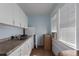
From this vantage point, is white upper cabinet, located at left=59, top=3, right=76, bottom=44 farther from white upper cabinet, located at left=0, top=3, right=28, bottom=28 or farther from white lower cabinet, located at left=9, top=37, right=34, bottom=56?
white upper cabinet, located at left=0, top=3, right=28, bottom=28

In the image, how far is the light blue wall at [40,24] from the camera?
674 centimetres

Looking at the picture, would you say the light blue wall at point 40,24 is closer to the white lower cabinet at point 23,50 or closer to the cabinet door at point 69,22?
the cabinet door at point 69,22

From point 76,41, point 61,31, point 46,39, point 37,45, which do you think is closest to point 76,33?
point 76,41

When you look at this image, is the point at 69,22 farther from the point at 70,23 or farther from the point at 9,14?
the point at 9,14

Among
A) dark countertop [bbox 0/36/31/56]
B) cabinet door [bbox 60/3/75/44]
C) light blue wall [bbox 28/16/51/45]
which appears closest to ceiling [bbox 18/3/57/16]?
cabinet door [bbox 60/3/75/44]

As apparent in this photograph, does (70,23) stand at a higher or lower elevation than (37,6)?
lower

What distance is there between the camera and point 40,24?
22.5 ft

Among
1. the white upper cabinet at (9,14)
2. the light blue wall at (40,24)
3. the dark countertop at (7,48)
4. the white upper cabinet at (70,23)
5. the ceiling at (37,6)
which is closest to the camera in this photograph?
the dark countertop at (7,48)

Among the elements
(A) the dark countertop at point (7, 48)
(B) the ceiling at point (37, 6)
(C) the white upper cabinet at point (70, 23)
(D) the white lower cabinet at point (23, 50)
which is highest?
(B) the ceiling at point (37, 6)

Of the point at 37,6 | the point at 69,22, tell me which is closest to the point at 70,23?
the point at 69,22

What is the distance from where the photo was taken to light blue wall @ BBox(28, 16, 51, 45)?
6738 millimetres

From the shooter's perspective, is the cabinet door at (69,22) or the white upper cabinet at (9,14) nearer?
the white upper cabinet at (9,14)

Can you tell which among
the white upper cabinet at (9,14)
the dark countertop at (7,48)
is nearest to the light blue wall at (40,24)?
the white upper cabinet at (9,14)

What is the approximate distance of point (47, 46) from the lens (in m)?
6.16
